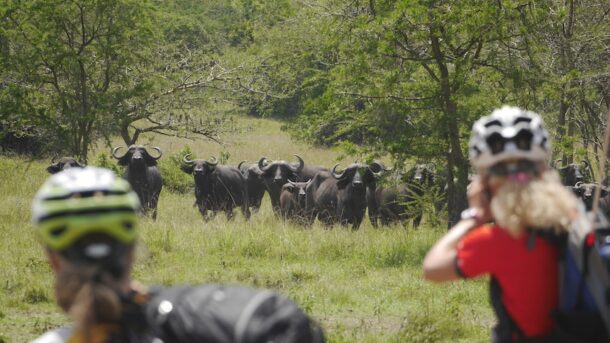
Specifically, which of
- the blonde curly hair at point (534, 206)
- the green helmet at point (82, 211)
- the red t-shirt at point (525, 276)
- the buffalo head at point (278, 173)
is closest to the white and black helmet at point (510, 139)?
the blonde curly hair at point (534, 206)

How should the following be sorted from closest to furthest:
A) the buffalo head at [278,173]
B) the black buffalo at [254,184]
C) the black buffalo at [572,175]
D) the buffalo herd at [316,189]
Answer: the buffalo herd at [316,189]
the black buffalo at [572,175]
the buffalo head at [278,173]
the black buffalo at [254,184]

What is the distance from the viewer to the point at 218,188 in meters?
22.9

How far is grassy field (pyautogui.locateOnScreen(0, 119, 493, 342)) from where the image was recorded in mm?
9391

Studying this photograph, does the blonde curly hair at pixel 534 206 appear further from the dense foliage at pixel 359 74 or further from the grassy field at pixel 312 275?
the dense foliage at pixel 359 74

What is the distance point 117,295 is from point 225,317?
0.82 ft

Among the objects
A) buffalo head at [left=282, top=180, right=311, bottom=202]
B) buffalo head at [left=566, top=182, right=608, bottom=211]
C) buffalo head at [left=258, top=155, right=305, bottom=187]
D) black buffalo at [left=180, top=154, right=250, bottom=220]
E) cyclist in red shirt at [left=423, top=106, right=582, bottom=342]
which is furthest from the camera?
buffalo head at [left=258, top=155, right=305, bottom=187]

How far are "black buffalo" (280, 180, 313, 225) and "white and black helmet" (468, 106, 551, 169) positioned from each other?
650 inches

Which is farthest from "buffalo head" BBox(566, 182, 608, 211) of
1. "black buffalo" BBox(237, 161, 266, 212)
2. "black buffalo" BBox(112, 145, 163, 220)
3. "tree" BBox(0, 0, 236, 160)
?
"tree" BBox(0, 0, 236, 160)

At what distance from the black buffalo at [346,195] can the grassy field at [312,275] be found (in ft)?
7.54

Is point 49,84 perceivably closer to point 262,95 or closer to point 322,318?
point 262,95

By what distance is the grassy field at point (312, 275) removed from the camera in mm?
9391

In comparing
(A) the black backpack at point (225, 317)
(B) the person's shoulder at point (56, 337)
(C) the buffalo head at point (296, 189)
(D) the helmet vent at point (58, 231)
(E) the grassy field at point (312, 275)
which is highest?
(D) the helmet vent at point (58, 231)

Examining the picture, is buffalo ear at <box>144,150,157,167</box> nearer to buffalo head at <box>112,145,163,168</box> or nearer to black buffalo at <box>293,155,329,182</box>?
buffalo head at <box>112,145,163,168</box>

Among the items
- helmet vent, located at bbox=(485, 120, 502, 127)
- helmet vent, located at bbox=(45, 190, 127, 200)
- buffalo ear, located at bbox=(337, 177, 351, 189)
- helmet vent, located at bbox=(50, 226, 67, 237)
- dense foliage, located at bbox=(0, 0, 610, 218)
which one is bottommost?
buffalo ear, located at bbox=(337, 177, 351, 189)
